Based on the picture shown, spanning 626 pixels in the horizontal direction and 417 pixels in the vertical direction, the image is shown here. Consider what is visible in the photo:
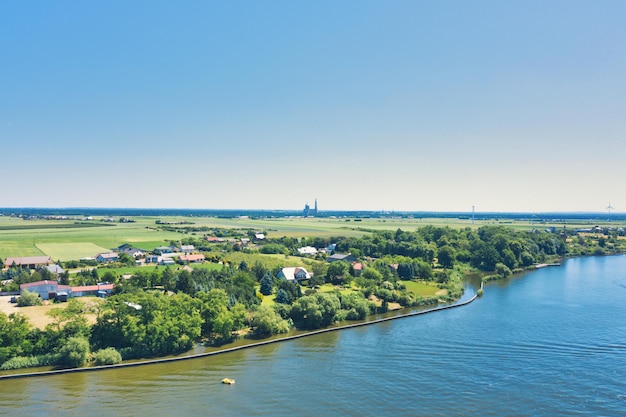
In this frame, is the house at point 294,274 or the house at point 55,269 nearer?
the house at point 294,274

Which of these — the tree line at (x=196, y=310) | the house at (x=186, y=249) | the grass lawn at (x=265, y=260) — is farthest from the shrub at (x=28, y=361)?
the house at (x=186, y=249)

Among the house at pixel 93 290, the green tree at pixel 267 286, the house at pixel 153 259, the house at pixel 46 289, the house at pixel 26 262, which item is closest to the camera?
the house at pixel 46 289

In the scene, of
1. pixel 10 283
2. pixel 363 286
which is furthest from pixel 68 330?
pixel 363 286

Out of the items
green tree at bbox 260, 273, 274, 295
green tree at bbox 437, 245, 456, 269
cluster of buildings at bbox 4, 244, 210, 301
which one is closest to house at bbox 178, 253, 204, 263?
cluster of buildings at bbox 4, 244, 210, 301

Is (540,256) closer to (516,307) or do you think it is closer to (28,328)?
(516,307)

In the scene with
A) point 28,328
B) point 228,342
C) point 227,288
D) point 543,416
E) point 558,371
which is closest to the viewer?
point 543,416

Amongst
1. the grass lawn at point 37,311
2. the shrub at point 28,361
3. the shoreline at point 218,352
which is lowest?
the shoreline at point 218,352

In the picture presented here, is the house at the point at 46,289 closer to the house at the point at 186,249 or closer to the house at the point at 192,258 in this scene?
the house at the point at 192,258
